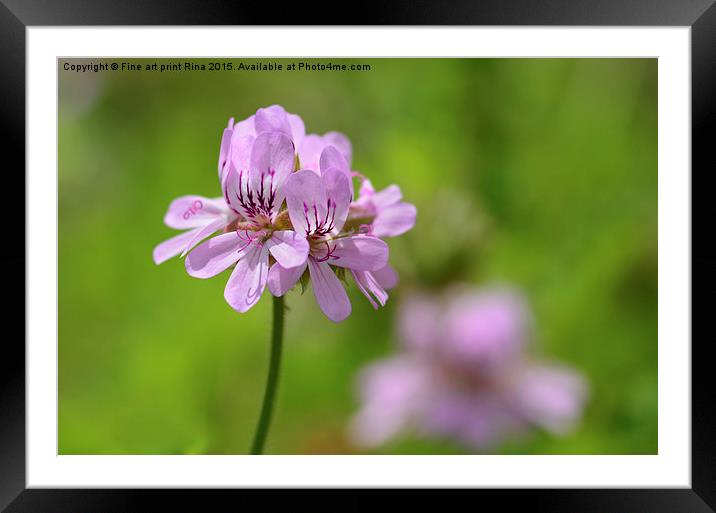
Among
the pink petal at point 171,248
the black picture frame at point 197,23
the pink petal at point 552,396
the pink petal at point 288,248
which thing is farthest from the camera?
the pink petal at point 552,396

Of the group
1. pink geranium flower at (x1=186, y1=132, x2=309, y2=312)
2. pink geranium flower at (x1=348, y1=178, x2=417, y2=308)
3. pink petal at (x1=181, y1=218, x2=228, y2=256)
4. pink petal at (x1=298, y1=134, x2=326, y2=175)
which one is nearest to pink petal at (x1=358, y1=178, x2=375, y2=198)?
pink geranium flower at (x1=348, y1=178, x2=417, y2=308)

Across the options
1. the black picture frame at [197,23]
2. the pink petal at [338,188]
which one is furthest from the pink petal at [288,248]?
the black picture frame at [197,23]

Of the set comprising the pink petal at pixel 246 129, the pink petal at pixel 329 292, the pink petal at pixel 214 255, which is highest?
the pink petal at pixel 246 129

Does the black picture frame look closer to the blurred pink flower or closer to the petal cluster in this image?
the petal cluster

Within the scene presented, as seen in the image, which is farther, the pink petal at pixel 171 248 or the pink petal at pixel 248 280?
the pink petal at pixel 171 248

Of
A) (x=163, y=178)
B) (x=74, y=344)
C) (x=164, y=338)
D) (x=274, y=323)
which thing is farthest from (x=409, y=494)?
(x=163, y=178)

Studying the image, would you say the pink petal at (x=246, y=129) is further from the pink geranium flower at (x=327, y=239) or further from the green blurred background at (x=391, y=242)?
the green blurred background at (x=391, y=242)
